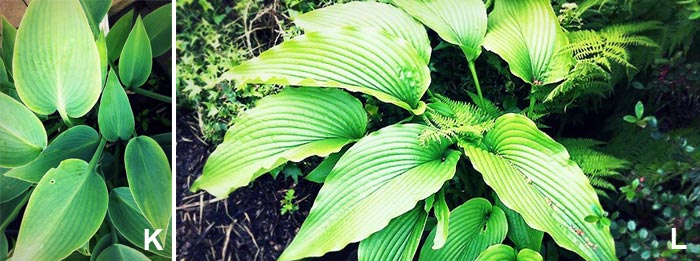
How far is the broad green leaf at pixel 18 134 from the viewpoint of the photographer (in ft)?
3.77

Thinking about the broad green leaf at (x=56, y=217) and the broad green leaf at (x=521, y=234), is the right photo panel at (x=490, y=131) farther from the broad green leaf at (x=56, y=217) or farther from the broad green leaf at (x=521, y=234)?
the broad green leaf at (x=56, y=217)

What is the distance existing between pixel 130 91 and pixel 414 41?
0.59 metres

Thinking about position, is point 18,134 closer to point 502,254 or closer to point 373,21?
point 373,21

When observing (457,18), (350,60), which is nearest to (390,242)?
(350,60)

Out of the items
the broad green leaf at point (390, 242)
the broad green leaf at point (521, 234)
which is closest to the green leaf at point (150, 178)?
the broad green leaf at point (390, 242)

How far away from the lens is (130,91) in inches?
47.4

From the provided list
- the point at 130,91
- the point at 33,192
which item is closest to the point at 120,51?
the point at 130,91

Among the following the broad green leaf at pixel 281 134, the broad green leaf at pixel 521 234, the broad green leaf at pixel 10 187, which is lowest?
the broad green leaf at pixel 521 234

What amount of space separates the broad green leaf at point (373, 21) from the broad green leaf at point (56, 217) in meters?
0.54

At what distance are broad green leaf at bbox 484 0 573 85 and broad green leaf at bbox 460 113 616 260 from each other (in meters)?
0.13

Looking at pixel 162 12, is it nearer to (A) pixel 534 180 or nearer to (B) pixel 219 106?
(B) pixel 219 106

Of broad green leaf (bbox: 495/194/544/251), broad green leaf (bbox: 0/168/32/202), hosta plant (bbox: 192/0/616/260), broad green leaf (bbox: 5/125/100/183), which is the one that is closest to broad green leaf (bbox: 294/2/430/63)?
hosta plant (bbox: 192/0/616/260)

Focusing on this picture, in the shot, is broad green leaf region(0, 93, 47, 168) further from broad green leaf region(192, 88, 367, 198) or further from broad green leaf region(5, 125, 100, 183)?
broad green leaf region(192, 88, 367, 198)

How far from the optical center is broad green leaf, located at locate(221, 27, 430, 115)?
1.18 metres
